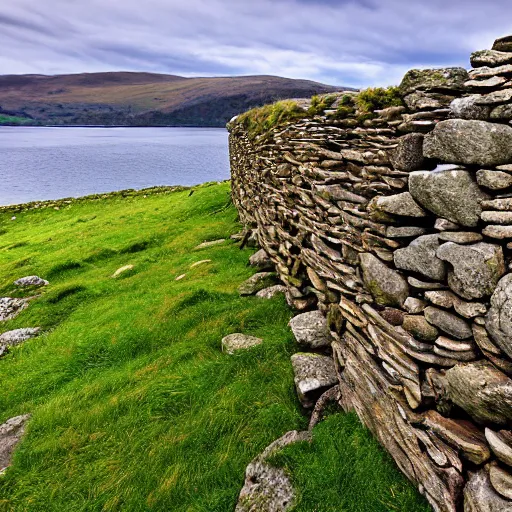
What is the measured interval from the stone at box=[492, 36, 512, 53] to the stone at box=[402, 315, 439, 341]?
3.37 m

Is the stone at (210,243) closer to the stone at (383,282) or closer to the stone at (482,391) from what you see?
the stone at (383,282)

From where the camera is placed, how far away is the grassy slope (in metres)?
6.35

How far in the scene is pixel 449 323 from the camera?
16.2 feet

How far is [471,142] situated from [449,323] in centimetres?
215

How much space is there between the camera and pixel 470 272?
4594 mm

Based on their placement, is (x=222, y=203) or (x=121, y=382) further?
(x=222, y=203)

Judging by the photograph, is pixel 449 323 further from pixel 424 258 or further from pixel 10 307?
pixel 10 307

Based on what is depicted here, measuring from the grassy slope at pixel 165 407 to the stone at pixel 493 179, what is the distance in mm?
4031

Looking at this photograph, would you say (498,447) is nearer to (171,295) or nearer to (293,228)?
(293,228)

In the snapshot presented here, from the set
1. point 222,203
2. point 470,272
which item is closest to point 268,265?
point 470,272

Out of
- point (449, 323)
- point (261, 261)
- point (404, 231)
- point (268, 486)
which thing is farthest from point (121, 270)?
point (449, 323)

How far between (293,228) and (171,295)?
17.4ft

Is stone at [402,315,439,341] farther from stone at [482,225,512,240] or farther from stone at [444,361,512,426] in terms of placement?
stone at [482,225,512,240]

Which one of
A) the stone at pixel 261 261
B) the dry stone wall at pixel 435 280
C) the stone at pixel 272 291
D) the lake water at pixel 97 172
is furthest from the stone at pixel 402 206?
the lake water at pixel 97 172
